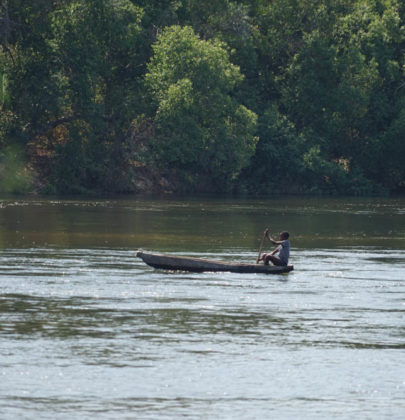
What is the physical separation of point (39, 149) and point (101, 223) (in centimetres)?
4359

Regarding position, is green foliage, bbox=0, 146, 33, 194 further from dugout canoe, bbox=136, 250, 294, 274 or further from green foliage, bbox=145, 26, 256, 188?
dugout canoe, bbox=136, 250, 294, 274

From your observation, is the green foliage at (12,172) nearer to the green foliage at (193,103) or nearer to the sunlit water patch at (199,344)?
the green foliage at (193,103)

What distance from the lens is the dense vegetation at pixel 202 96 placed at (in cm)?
9169

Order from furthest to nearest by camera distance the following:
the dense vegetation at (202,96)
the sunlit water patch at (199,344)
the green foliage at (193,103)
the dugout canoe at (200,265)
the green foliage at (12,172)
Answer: the green foliage at (193,103) < the dense vegetation at (202,96) < the green foliage at (12,172) < the dugout canoe at (200,265) < the sunlit water patch at (199,344)

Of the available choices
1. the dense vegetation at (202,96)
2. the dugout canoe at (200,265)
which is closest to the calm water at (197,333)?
the dugout canoe at (200,265)

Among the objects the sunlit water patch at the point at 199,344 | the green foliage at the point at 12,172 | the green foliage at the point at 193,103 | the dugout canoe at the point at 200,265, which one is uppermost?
the green foliage at the point at 193,103

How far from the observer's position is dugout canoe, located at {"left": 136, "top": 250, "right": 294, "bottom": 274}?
34.0 m

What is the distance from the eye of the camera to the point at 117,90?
321 ft

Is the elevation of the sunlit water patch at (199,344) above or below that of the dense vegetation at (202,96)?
below

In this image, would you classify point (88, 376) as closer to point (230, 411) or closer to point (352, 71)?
point (230, 411)

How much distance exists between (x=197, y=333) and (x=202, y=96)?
7185 cm

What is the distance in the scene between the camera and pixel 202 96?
94188 millimetres

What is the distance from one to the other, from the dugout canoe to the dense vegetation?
57.3m

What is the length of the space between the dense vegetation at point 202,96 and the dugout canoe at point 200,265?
57311 millimetres
